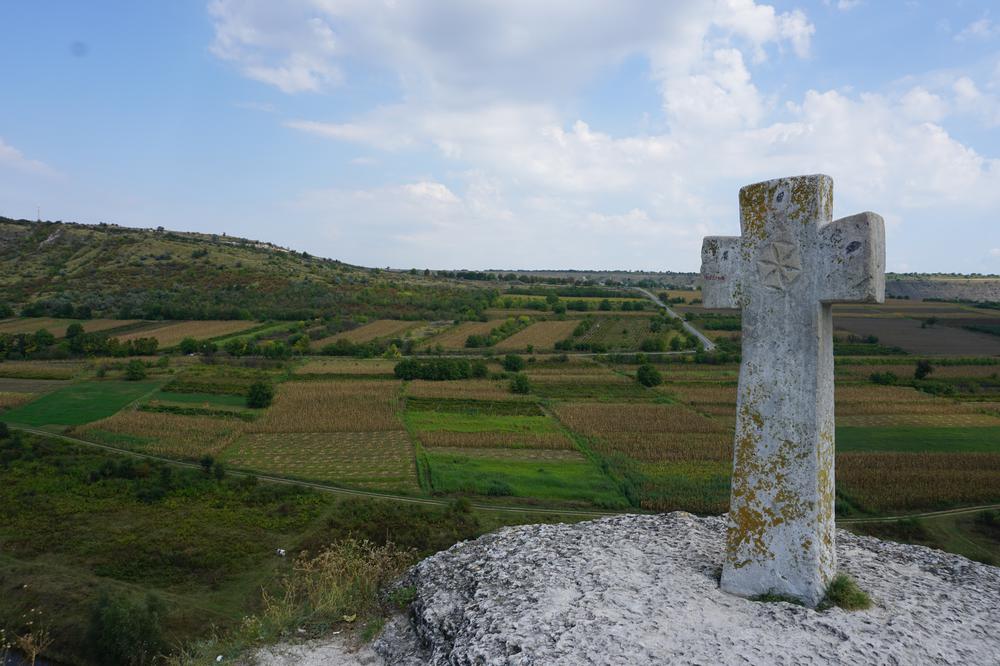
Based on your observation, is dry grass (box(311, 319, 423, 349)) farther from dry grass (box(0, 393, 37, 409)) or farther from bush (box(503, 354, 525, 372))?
dry grass (box(0, 393, 37, 409))

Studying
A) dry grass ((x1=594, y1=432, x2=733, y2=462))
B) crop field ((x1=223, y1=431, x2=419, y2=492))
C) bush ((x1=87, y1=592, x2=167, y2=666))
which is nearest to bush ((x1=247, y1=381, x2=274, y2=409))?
crop field ((x1=223, y1=431, x2=419, y2=492))

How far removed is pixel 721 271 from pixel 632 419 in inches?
1320

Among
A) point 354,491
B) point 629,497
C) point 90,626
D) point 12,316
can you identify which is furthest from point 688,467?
point 12,316

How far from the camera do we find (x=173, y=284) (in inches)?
3809

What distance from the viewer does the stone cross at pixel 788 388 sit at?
7.93m

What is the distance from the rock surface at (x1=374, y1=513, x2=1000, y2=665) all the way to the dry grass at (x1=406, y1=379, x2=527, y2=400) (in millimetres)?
37204

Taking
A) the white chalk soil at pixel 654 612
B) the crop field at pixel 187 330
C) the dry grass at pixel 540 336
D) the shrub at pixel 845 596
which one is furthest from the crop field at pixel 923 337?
the crop field at pixel 187 330

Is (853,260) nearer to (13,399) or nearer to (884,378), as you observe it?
(13,399)

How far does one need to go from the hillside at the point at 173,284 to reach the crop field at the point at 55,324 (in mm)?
2260

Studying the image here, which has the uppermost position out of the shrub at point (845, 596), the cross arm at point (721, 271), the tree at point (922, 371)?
the cross arm at point (721, 271)

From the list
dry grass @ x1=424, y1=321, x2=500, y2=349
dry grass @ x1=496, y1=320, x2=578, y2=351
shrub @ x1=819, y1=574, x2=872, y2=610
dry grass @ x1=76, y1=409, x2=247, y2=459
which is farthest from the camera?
dry grass @ x1=496, y1=320, x2=578, y2=351

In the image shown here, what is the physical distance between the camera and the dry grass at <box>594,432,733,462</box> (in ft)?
106

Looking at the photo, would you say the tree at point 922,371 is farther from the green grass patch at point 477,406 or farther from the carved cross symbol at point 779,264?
the carved cross symbol at point 779,264

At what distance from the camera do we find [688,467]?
30.3m
